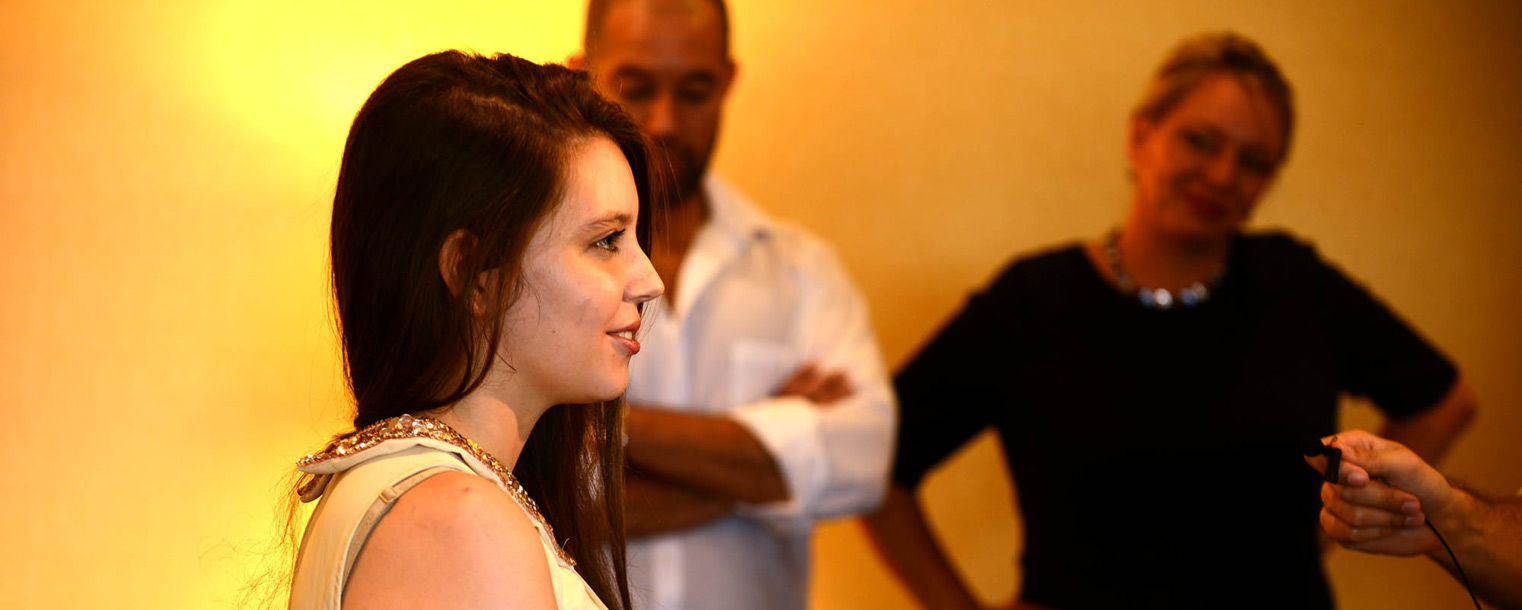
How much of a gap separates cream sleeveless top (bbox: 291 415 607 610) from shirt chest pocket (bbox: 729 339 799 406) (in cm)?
107

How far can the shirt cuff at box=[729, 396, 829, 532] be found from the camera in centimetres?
207

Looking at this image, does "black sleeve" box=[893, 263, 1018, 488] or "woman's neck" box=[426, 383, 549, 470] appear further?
"black sleeve" box=[893, 263, 1018, 488]

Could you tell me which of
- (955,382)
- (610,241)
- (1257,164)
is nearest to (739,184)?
(955,382)

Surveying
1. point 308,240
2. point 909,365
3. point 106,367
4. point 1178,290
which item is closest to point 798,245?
point 909,365

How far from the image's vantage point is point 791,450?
81.7 inches

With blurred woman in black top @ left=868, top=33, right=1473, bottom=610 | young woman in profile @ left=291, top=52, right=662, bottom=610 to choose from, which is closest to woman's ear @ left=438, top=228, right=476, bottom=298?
young woman in profile @ left=291, top=52, right=662, bottom=610

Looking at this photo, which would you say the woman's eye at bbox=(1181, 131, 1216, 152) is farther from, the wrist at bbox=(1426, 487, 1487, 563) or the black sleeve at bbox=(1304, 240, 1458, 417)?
the wrist at bbox=(1426, 487, 1487, 563)

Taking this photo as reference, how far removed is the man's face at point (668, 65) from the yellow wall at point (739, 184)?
0.29 m

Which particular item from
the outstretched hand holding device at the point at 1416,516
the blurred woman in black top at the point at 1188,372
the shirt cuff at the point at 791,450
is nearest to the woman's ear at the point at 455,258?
the outstretched hand holding device at the point at 1416,516

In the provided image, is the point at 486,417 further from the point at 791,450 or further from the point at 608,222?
the point at 791,450

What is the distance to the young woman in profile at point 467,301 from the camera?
1021mm

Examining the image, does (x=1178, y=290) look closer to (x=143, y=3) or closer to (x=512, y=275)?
(x=512, y=275)

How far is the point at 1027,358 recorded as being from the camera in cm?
231

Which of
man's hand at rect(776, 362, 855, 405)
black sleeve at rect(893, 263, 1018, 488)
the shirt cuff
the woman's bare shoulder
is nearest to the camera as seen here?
the woman's bare shoulder
